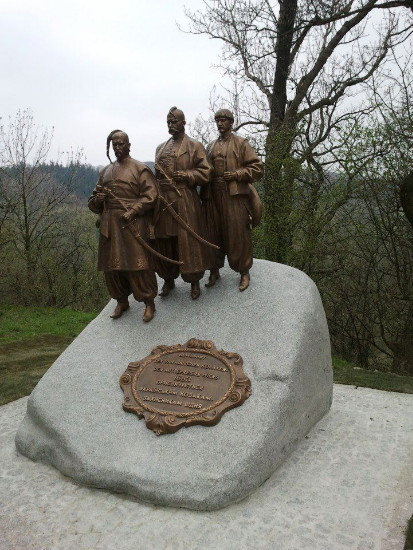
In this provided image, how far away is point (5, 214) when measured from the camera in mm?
13984

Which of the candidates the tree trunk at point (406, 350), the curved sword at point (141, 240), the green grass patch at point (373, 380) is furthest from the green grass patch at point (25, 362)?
the tree trunk at point (406, 350)

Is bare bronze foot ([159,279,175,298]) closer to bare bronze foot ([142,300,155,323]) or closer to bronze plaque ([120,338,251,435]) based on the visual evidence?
bare bronze foot ([142,300,155,323])

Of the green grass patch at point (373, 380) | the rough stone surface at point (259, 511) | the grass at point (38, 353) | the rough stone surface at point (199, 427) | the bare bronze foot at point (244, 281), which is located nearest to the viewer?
the rough stone surface at point (259, 511)

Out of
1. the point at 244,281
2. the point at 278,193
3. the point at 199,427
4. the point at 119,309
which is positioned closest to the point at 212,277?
the point at 244,281

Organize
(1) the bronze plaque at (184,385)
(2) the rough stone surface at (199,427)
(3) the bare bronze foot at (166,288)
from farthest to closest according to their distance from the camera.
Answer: (3) the bare bronze foot at (166,288) → (1) the bronze plaque at (184,385) → (2) the rough stone surface at (199,427)

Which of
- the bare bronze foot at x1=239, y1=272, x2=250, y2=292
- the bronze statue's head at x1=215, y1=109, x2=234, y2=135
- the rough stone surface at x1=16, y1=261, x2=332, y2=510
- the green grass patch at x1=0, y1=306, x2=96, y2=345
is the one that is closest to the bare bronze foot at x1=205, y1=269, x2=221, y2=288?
the rough stone surface at x1=16, y1=261, x2=332, y2=510

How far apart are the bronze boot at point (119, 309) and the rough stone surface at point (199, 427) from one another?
0.23 ft

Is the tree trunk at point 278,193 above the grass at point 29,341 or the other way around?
above

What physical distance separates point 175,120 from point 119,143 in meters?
0.60

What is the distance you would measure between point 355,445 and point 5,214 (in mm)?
12276

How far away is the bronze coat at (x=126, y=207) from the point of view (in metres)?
4.79

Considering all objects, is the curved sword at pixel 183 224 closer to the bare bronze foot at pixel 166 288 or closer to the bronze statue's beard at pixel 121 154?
the bronze statue's beard at pixel 121 154

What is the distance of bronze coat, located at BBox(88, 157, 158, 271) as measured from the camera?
4.79 metres

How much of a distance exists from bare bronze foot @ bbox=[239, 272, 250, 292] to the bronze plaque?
759mm
